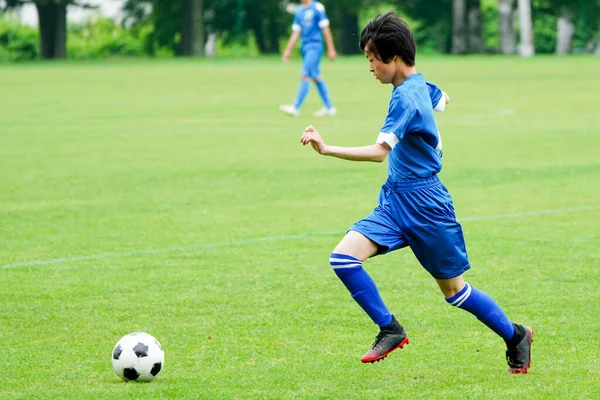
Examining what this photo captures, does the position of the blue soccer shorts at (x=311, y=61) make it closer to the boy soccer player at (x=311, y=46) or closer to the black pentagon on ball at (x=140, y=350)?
the boy soccer player at (x=311, y=46)

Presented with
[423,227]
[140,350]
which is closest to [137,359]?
[140,350]

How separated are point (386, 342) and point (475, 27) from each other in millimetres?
46781

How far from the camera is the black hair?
16.9 feet

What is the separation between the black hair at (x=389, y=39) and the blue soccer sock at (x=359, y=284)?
37.5 inches

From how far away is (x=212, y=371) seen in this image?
18.0 ft

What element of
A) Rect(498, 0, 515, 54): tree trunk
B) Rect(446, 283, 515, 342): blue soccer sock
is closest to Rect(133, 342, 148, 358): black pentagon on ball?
Rect(446, 283, 515, 342): blue soccer sock

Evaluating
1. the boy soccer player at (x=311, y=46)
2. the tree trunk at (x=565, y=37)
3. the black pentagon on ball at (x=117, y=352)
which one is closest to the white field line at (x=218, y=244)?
the black pentagon on ball at (x=117, y=352)

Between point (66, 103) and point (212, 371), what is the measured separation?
1915 cm

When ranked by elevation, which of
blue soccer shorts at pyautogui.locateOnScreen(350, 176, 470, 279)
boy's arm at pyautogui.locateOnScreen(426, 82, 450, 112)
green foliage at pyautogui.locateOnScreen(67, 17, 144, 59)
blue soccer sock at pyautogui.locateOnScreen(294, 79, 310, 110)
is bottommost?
green foliage at pyautogui.locateOnScreen(67, 17, 144, 59)

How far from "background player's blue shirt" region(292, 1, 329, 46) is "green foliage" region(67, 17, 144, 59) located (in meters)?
37.6

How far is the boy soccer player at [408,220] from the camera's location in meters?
5.18

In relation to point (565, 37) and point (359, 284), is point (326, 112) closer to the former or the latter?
point (359, 284)

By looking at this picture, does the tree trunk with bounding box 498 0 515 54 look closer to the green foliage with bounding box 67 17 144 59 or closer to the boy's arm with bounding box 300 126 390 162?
the green foliage with bounding box 67 17 144 59

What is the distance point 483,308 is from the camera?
17.6ft
